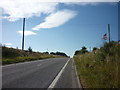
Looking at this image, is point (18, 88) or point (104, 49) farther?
point (104, 49)

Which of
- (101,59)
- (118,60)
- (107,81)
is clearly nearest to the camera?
(107,81)

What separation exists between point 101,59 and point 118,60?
646 centimetres

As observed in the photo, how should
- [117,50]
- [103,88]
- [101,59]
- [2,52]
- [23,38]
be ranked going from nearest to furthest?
[103,88]
[117,50]
[101,59]
[2,52]
[23,38]

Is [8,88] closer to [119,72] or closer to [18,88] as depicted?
[18,88]

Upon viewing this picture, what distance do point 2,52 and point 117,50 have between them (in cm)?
2969

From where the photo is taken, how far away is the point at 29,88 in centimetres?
970

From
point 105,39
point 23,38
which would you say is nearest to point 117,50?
point 105,39

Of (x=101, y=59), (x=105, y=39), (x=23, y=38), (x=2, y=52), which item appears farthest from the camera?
(x=23, y=38)

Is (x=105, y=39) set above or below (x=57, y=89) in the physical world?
above

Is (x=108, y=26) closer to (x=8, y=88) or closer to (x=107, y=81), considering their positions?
(x=107, y=81)

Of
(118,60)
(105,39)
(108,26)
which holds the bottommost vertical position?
(118,60)

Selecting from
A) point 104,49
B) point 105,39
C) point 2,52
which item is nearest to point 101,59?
point 104,49

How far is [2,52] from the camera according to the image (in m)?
44.0

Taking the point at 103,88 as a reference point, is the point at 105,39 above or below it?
above
